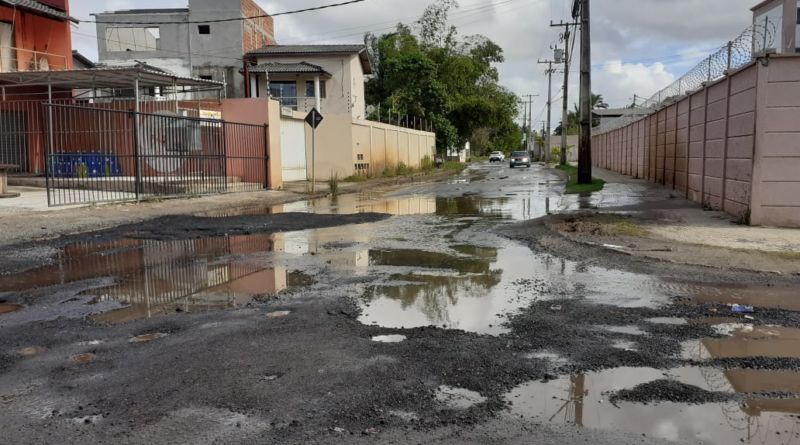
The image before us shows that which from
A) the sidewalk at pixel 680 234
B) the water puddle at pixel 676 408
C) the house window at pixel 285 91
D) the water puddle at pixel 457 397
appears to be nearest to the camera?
the water puddle at pixel 676 408

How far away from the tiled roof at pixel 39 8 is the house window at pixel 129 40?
17.6 m

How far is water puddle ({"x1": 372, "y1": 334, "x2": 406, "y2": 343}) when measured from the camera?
5.11m

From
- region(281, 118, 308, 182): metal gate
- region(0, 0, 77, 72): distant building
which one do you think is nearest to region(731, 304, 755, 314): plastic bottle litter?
region(281, 118, 308, 182): metal gate

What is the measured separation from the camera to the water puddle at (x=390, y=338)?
16.8 ft

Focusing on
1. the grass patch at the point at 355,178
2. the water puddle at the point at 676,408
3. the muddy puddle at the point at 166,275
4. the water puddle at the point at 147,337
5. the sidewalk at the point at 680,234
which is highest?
the grass patch at the point at 355,178

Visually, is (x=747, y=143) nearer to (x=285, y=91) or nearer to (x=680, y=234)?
(x=680, y=234)

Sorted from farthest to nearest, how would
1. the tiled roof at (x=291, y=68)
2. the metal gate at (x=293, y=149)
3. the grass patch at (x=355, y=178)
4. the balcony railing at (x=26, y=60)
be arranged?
the tiled roof at (x=291, y=68) < the grass patch at (x=355, y=178) < the metal gate at (x=293, y=149) < the balcony railing at (x=26, y=60)

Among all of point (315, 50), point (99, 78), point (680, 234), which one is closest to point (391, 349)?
point (680, 234)

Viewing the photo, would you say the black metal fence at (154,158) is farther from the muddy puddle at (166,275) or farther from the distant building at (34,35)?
the muddy puddle at (166,275)

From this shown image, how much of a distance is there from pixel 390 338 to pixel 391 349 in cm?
31

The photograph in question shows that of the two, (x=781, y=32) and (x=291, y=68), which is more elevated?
(x=291, y=68)

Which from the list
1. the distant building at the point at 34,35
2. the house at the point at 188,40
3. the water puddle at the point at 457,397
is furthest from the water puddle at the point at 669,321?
the house at the point at 188,40

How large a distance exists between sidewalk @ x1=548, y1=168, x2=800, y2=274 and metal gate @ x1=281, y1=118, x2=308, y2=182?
14.7 meters

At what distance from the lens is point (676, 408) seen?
3.86 meters
